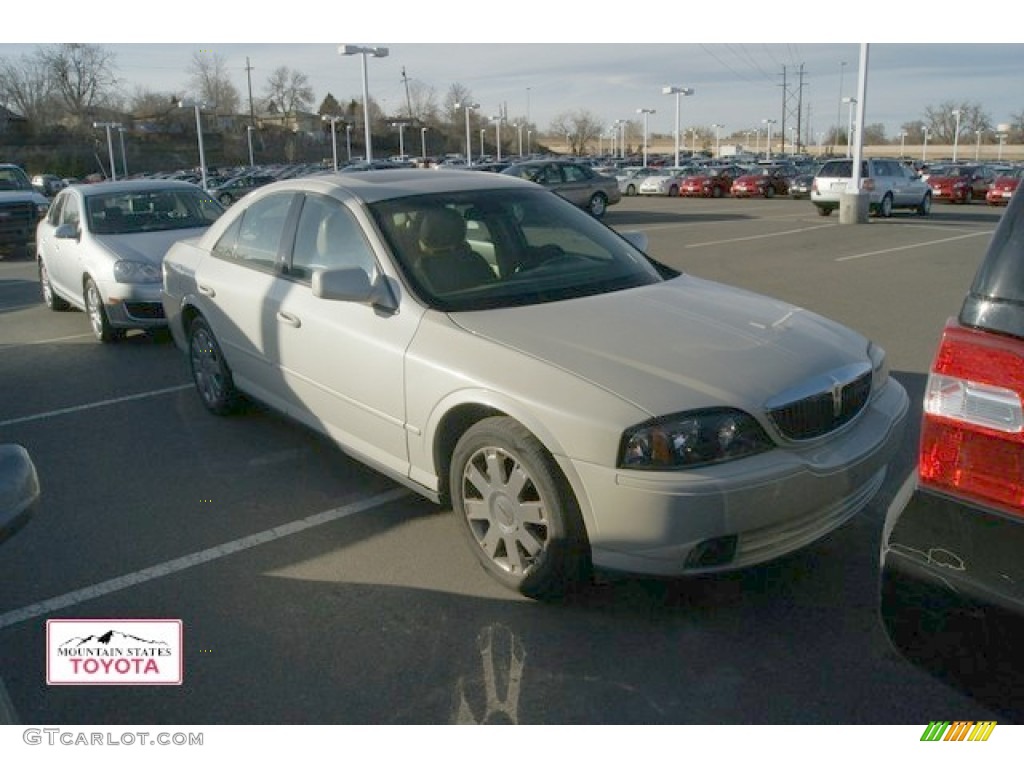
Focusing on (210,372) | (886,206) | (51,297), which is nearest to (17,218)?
(51,297)

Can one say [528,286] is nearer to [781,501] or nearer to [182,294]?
[781,501]

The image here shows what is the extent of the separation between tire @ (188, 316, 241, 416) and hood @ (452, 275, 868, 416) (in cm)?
247

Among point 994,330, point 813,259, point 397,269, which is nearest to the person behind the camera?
point 994,330

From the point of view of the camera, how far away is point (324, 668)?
3129mm

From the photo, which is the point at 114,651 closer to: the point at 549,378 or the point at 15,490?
the point at 15,490

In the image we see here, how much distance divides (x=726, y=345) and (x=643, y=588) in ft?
3.38

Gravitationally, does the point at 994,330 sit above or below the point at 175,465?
above

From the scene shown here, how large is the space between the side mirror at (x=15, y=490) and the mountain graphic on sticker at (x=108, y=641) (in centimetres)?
160

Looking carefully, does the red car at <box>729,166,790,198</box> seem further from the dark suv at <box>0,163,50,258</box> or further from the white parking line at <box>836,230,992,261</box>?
the dark suv at <box>0,163,50,258</box>

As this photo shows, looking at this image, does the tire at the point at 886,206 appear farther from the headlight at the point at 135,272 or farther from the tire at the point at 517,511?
the tire at the point at 517,511

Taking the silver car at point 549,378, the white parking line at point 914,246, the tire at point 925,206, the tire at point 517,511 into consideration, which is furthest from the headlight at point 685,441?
the tire at point 925,206

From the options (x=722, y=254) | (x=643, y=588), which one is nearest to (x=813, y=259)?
(x=722, y=254)

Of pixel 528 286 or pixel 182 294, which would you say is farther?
pixel 182 294

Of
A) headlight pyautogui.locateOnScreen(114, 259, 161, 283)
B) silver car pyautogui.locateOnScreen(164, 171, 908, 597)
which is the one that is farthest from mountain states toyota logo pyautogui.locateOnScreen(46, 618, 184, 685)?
headlight pyautogui.locateOnScreen(114, 259, 161, 283)
